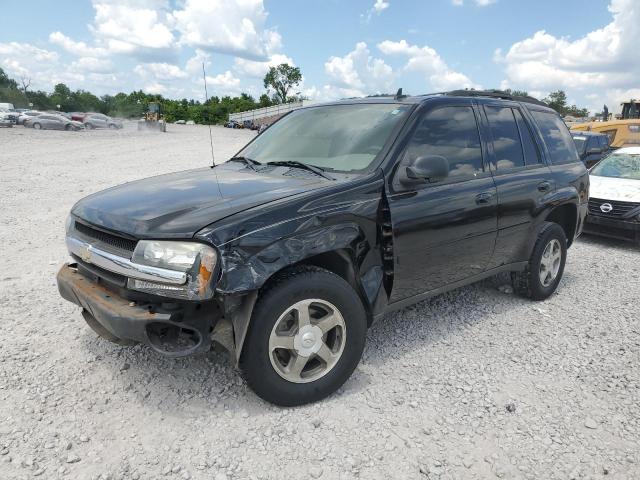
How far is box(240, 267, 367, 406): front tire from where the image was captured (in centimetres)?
281

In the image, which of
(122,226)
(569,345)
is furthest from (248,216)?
(569,345)

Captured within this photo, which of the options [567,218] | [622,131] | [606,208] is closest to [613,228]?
[606,208]

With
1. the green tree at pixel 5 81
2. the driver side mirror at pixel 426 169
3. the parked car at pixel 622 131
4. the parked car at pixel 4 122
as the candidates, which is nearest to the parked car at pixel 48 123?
the parked car at pixel 4 122

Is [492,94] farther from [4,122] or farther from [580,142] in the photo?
[4,122]

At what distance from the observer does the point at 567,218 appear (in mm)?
5359

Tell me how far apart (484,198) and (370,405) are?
74.5 inches

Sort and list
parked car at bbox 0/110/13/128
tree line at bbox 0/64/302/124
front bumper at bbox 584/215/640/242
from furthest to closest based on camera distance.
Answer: tree line at bbox 0/64/302/124
parked car at bbox 0/110/13/128
front bumper at bbox 584/215/640/242

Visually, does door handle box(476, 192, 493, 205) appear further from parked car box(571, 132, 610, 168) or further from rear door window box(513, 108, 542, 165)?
parked car box(571, 132, 610, 168)

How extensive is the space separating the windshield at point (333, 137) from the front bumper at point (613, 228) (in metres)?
5.65

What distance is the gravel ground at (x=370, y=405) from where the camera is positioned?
8.56 ft

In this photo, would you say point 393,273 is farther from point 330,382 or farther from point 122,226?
point 122,226

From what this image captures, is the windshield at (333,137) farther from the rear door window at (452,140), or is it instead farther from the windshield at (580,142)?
the windshield at (580,142)

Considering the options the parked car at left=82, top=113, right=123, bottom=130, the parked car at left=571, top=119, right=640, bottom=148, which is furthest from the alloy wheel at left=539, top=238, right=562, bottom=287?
the parked car at left=82, top=113, right=123, bottom=130

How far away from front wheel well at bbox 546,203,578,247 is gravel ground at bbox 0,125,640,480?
3.01 ft
